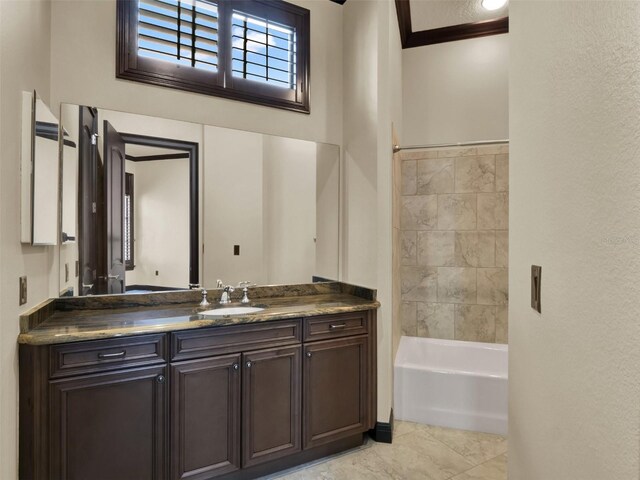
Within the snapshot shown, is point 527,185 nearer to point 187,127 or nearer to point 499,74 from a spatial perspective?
point 187,127

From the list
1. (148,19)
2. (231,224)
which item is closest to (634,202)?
(231,224)

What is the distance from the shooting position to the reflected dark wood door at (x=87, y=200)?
202 centimetres

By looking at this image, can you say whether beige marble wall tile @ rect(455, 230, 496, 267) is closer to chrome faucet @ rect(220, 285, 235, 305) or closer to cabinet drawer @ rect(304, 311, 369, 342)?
cabinet drawer @ rect(304, 311, 369, 342)

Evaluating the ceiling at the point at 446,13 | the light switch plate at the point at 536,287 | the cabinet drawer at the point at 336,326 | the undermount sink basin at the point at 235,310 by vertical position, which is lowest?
the cabinet drawer at the point at 336,326

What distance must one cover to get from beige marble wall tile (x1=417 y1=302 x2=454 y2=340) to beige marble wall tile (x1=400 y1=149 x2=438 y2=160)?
1430 mm

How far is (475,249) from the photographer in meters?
3.40

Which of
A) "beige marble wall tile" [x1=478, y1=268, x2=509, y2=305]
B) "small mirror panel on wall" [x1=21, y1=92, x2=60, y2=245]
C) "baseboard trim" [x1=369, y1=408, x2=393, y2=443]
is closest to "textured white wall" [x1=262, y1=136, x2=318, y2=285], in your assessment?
"baseboard trim" [x1=369, y1=408, x2=393, y2=443]

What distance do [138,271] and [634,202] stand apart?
2.32 m

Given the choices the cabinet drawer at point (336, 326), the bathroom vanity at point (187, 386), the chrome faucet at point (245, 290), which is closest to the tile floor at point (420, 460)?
the bathroom vanity at point (187, 386)

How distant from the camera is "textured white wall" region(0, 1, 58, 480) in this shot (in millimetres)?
1297

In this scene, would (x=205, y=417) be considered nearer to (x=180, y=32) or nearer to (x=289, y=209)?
(x=289, y=209)

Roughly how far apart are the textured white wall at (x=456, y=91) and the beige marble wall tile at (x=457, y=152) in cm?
8

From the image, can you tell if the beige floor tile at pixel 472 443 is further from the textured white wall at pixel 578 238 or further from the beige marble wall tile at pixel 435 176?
the beige marble wall tile at pixel 435 176

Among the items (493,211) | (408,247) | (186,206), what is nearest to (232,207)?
(186,206)
